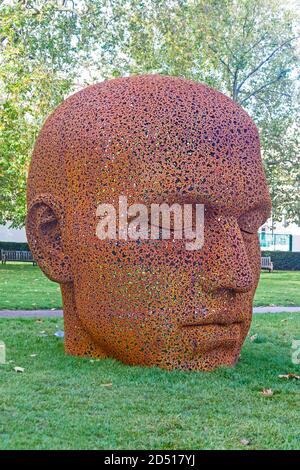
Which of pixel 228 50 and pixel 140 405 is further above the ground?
pixel 228 50

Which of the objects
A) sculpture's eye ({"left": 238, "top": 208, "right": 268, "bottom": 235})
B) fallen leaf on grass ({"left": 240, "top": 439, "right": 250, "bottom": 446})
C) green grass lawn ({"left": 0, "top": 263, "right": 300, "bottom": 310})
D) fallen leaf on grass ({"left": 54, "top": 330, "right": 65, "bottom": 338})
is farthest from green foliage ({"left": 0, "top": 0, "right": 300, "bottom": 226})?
fallen leaf on grass ({"left": 240, "top": 439, "right": 250, "bottom": 446})

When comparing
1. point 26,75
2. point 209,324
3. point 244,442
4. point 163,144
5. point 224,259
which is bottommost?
point 244,442

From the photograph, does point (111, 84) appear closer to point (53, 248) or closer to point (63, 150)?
point (63, 150)

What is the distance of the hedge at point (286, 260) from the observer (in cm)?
3200

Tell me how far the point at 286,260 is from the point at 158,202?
89.3 feet

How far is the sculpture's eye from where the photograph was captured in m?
6.32

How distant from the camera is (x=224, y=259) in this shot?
5922 millimetres

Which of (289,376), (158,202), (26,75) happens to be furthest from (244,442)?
(26,75)

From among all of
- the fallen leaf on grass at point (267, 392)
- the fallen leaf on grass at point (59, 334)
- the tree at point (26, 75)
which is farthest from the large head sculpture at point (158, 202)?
the tree at point (26, 75)

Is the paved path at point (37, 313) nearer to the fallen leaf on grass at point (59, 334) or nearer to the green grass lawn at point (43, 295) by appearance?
the green grass lawn at point (43, 295)

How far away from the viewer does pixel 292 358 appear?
288 inches

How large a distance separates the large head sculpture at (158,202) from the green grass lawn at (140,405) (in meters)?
0.40

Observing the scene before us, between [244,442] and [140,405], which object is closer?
[244,442]

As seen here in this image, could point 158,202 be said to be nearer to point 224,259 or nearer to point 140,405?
point 224,259
